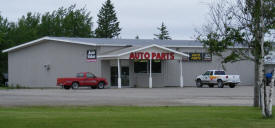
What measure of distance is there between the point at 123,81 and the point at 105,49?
138 inches

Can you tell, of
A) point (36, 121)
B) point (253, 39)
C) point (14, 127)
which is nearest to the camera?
point (14, 127)

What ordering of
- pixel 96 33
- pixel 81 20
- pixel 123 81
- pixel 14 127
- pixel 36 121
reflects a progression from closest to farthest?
pixel 14 127 < pixel 36 121 < pixel 123 81 < pixel 81 20 < pixel 96 33

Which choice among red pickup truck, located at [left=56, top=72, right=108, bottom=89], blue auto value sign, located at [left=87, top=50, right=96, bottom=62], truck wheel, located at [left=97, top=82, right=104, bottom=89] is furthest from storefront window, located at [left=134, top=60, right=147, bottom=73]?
red pickup truck, located at [left=56, top=72, right=108, bottom=89]

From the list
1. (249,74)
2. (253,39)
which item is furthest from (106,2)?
(253,39)

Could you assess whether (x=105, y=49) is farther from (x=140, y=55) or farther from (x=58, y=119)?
(x=58, y=119)

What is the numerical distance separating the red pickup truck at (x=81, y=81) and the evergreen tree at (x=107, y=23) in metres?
52.8

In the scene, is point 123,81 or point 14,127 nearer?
point 14,127

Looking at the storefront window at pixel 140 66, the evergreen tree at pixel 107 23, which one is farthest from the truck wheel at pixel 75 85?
the evergreen tree at pixel 107 23

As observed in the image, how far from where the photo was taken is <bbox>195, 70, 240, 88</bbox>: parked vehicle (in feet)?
142

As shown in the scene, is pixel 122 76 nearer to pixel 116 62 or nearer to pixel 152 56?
pixel 116 62

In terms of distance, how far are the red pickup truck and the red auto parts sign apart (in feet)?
11.6

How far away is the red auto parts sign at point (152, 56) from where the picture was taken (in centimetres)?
4303

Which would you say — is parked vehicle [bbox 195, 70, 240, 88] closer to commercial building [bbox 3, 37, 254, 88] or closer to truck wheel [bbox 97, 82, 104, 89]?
commercial building [bbox 3, 37, 254, 88]

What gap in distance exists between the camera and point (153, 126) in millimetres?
12680
